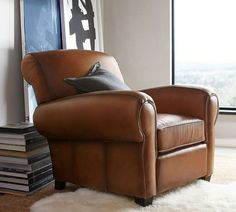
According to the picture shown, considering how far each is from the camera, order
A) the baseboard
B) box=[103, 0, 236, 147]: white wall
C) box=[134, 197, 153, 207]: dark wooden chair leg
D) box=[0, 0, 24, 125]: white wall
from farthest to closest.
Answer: box=[103, 0, 236, 147]: white wall < the baseboard < box=[0, 0, 24, 125]: white wall < box=[134, 197, 153, 207]: dark wooden chair leg

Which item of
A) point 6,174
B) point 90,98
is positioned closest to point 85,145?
point 90,98

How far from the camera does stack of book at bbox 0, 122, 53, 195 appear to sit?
2246 millimetres

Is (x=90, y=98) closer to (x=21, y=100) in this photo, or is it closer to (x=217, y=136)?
(x=21, y=100)

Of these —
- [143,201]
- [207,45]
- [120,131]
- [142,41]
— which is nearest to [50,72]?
[120,131]

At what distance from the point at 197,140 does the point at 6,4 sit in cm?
160

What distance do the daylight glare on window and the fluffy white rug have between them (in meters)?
1.68

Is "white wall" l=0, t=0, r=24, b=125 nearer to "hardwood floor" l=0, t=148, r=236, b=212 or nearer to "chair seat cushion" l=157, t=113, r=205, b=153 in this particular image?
"hardwood floor" l=0, t=148, r=236, b=212

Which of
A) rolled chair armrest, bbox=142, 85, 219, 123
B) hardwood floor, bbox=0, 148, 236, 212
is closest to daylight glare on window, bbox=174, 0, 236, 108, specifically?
hardwood floor, bbox=0, 148, 236, 212

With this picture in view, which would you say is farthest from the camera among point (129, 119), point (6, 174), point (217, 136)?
point (217, 136)

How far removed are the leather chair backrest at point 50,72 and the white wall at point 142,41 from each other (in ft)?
4.72

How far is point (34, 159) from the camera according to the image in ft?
7.53

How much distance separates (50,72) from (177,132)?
0.86 m

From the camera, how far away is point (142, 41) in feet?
12.6

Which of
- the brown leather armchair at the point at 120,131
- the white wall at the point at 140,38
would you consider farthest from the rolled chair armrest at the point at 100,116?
the white wall at the point at 140,38
